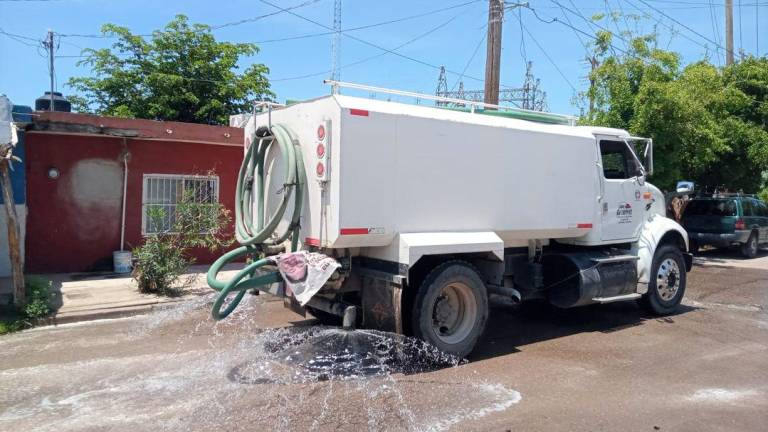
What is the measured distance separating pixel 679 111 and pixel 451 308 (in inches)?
425

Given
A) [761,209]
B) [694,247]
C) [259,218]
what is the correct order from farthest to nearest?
[761,209], [694,247], [259,218]

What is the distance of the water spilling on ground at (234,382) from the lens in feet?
14.8

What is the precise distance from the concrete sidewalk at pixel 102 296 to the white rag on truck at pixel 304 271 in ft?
13.1

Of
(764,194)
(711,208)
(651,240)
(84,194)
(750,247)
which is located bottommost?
(750,247)

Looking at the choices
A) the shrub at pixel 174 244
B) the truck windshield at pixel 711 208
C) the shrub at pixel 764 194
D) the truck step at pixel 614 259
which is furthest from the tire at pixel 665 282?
the shrub at pixel 764 194

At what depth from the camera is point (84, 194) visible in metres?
11.0

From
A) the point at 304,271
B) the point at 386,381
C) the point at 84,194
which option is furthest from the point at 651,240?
the point at 84,194

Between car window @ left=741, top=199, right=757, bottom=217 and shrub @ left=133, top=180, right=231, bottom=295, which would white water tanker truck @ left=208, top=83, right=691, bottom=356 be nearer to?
shrub @ left=133, top=180, right=231, bottom=295

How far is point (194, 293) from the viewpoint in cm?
959

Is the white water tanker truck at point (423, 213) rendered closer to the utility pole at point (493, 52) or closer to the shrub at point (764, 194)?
the utility pole at point (493, 52)

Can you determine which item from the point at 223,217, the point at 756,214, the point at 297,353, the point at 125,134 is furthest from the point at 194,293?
the point at 756,214

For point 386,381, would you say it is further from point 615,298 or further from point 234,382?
point 615,298

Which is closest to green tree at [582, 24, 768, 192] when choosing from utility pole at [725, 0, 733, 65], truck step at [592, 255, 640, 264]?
utility pole at [725, 0, 733, 65]

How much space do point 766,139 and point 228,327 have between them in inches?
671
